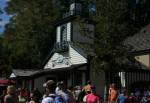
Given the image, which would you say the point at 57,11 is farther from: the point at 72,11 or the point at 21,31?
the point at 72,11

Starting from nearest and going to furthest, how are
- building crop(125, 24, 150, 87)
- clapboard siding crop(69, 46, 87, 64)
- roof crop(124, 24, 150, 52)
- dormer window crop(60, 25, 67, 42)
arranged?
building crop(125, 24, 150, 87) < roof crop(124, 24, 150, 52) < clapboard siding crop(69, 46, 87, 64) < dormer window crop(60, 25, 67, 42)

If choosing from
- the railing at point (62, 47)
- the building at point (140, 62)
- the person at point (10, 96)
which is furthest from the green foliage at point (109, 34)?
the person at point (10, 96)

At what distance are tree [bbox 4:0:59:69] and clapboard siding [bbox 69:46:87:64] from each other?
18034 millimetres

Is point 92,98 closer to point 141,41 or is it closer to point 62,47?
point 141,41

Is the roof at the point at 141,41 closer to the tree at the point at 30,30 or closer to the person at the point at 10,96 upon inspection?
the tree at the point at 30,30

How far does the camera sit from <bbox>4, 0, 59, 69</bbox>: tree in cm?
5603

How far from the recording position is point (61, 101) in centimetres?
966

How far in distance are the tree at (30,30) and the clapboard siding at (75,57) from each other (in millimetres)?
18034

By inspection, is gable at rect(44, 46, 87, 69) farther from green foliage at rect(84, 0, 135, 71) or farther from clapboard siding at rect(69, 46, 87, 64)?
green foliage at rect(84, 0, 135, 71)

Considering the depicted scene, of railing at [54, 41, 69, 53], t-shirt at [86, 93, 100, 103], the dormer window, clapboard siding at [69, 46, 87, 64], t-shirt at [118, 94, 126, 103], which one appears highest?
the dormer window

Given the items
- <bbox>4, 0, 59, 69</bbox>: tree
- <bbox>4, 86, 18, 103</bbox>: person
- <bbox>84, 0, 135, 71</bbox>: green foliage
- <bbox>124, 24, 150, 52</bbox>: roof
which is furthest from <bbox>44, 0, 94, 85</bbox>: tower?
<bbox>4, 86, 18, 103</bbox>: person

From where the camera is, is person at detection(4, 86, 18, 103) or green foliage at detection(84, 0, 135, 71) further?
green foliage at detection(84, 0, 135, 71)

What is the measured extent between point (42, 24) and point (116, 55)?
101ft

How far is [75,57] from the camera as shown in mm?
37406
